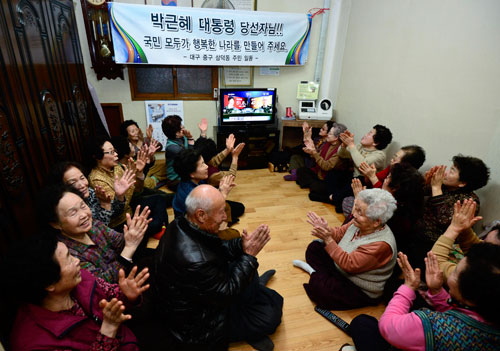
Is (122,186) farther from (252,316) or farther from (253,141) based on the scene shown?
A: (253,141)

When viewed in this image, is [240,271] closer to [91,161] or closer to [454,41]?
[91,161]

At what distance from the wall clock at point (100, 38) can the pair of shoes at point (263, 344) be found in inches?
150

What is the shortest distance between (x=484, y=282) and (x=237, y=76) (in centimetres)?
410

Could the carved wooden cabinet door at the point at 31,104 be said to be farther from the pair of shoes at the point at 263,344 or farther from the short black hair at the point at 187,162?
the pair of shoes at the point at 263,344

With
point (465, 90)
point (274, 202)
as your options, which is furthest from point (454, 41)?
point (274, 202)

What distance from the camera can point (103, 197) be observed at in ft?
6.24

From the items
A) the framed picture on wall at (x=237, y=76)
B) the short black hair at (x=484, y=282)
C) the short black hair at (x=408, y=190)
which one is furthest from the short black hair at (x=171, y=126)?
the short black hair at (x=484, y=282)

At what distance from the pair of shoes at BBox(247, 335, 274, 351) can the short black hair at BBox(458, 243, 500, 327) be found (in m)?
1.12

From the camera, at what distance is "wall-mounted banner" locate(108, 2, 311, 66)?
3508 mm

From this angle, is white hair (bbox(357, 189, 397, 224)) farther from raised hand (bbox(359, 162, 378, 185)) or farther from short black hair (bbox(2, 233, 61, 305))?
short black hair (bbox(2, 233, 61, 305))

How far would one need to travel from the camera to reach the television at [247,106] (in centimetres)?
421

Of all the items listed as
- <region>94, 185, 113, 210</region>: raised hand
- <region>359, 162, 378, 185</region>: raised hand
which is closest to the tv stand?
<region>359, 162, 378, 185</region>: raised hand

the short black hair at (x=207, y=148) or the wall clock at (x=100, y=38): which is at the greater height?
the wall clock at (x=100, y=38)

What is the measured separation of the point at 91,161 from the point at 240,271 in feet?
5.39
